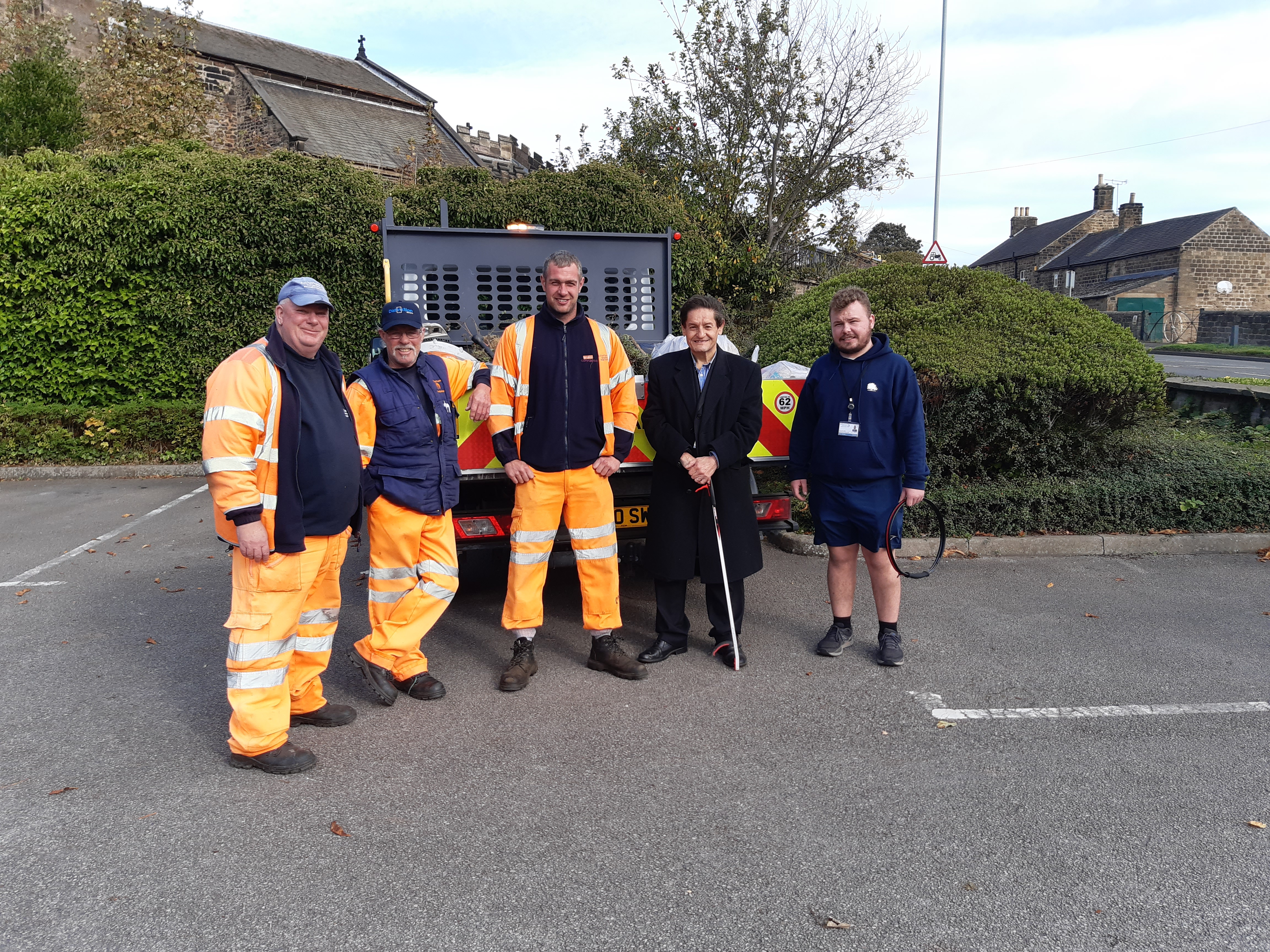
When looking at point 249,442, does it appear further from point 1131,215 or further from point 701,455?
point 1131,215

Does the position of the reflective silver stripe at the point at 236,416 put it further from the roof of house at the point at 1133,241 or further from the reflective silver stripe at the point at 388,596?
the roof of house at the point at 1133,241

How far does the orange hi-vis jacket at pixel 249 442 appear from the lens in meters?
3.01

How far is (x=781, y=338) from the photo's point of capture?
812 cm

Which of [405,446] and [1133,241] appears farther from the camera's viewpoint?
[1133,241]

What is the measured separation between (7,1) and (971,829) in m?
31.1

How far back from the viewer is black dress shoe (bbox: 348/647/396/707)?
3869 millimetres

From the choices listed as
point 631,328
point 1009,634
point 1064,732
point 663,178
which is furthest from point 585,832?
point 663,178

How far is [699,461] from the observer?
4.13m

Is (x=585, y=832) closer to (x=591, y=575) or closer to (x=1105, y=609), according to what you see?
(x=591, y=575)

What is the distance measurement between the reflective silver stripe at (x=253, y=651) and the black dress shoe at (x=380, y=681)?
0.72 m

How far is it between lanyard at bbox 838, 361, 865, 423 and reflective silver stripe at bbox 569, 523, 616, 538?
Answer: 4.41 ft

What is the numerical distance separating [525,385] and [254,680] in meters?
1.75

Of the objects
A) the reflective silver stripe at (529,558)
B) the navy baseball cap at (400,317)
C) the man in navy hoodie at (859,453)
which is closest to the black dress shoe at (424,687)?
the reflective silver stripe at (529,558)

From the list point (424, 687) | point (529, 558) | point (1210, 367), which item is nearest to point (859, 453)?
point (529, 558)
